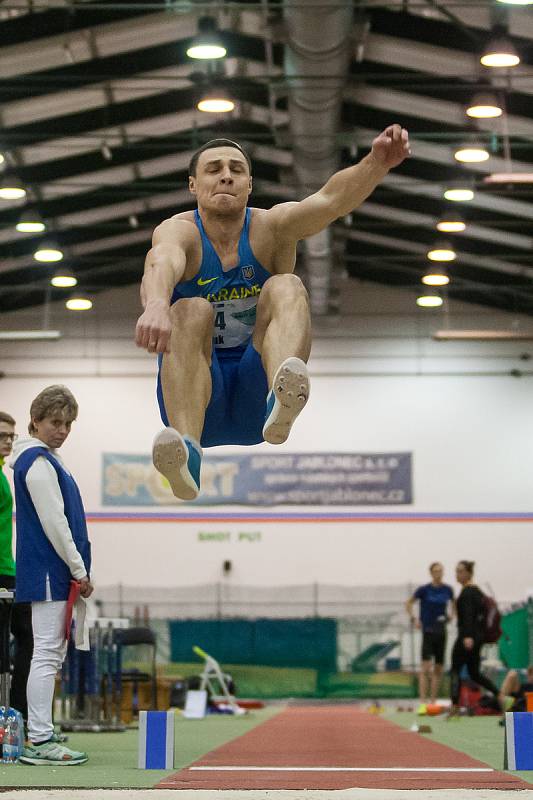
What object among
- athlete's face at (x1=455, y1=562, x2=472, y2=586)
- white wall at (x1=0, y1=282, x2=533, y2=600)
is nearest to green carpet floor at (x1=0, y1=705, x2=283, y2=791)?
athlete's face at (x1=455, y1=562, x2=472, y2=586)

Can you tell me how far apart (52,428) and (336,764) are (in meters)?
2.09

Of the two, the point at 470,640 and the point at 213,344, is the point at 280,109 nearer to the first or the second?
the point at 470,640

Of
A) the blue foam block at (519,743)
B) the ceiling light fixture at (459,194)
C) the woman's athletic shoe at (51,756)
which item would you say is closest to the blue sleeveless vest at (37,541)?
the woman's athletic shoe at (51,756)

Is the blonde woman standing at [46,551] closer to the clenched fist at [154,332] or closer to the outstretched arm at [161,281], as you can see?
the outstretched arm at [161,281]

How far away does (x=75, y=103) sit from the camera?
1633 cm

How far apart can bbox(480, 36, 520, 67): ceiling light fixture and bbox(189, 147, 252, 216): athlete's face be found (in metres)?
7.21

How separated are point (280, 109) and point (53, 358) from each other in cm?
819

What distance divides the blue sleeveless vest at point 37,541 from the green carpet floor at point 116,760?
0.80m

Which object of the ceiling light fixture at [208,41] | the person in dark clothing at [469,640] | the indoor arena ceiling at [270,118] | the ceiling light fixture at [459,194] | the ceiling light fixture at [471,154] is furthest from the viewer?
the ceiling light fixture at [459,194]

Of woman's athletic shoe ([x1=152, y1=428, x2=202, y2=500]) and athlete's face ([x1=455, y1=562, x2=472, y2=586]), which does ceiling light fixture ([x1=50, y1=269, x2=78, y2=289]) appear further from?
woman's athletic shoe ([x1=152, y1=428, x2=202, y2=500])

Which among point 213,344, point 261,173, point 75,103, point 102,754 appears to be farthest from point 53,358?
point 213,344

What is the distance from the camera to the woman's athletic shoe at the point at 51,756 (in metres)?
5.93

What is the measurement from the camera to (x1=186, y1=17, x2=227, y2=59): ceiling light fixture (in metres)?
11.9

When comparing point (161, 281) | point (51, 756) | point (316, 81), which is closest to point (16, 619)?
point (51, 756)
